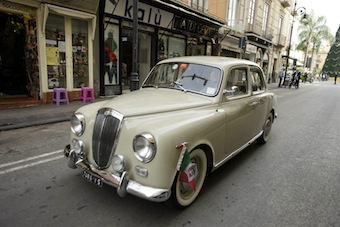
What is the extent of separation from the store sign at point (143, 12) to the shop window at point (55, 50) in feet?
7.04

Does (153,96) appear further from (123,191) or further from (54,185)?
(54,185)

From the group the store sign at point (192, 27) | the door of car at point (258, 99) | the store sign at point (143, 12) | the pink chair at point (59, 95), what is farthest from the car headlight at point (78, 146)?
the store sign at point (192, 27)

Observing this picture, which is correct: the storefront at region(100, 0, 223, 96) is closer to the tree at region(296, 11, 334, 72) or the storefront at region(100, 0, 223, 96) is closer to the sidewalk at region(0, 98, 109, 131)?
the sidewalk at region(0, 98, 109, 131)

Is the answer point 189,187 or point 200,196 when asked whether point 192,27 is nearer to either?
point 200,196

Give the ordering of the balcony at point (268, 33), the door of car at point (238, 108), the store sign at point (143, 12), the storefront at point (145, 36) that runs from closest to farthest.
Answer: the door of car at point (238, 108) < the store sign at point (143, 12) < the storefront at point (145, 36) < the balcony at point (268, 33)

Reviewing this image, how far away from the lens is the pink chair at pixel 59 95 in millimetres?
8430

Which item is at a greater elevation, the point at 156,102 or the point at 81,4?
the point at 81,4

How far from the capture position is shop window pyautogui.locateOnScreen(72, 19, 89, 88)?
30.6 feet

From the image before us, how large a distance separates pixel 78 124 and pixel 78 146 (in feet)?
0.95

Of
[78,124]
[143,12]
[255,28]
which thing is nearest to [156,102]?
[78,124]

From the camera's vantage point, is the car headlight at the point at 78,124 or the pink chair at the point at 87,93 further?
the pink chair at the point at 87,93

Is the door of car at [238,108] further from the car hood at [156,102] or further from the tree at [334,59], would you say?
the tree at [334,59]

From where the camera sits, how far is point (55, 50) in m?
Result: 8.63

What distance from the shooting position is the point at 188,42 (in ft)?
49.9
